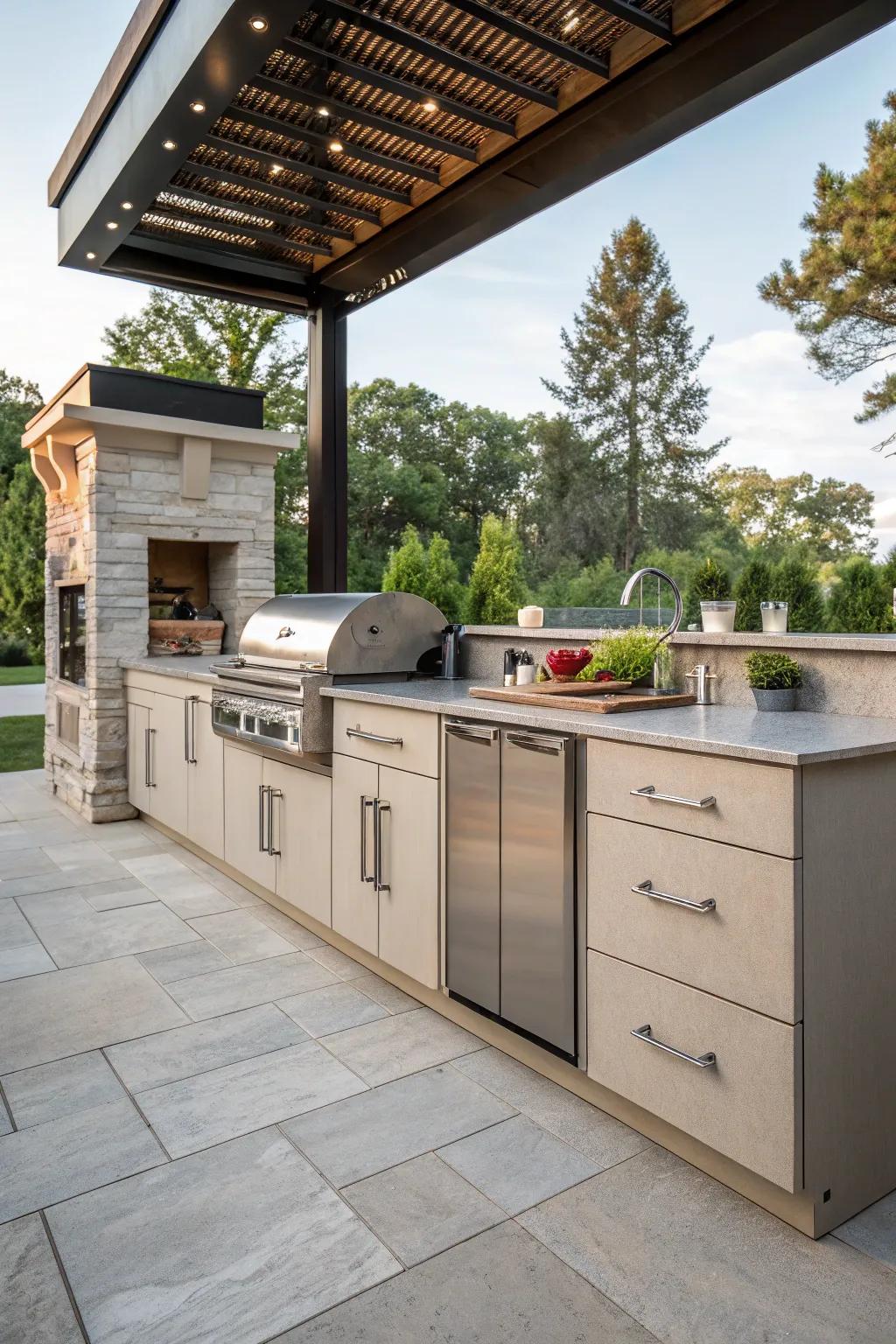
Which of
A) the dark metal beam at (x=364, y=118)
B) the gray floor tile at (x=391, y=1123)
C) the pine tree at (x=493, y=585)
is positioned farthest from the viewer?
the pine tree at (x=493, y=585)

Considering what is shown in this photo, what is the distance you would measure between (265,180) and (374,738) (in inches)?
92.8

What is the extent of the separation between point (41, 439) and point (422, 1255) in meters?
4.98

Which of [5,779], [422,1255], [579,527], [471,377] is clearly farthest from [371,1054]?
[471,377]

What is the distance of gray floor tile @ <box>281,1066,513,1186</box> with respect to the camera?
1.91m

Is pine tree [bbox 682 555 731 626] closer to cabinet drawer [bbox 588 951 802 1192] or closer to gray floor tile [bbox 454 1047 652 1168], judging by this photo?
cabinet drawer [bbox 588 951 802 1192]

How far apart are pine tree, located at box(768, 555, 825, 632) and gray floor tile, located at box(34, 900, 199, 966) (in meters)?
3.37

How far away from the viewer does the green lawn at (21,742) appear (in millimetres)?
7121

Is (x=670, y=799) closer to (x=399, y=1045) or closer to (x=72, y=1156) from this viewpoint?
(x=399, y=1045)

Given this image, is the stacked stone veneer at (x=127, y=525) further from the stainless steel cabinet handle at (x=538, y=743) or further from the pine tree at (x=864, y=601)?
the stainless steel cabinet handle at (x=538, y=743)

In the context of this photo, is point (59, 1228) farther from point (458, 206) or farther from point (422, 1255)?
point (458, 206)

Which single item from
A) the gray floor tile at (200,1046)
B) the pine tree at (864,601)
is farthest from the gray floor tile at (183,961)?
the pine tree at (864,601)

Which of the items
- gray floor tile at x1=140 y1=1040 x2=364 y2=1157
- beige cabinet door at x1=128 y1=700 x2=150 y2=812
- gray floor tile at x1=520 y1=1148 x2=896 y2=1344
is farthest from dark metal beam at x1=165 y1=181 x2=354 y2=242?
gray floor tile at x1=520 y1=1148 x2=896 y2=1344

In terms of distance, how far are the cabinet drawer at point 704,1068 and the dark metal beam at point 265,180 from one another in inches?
119

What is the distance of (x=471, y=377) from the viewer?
559 inches
